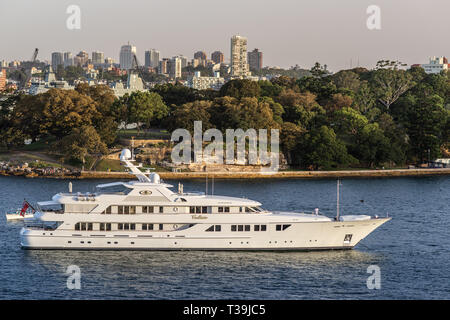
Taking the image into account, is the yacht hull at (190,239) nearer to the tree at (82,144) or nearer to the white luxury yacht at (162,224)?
the white luxury yacht at (162,224)

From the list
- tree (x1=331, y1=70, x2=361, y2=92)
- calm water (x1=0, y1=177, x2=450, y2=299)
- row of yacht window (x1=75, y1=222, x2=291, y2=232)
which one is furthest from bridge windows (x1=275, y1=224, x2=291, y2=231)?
tree (x1=331, y1=70, x2=361, y2=92)

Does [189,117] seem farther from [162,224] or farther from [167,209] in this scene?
[162,224]

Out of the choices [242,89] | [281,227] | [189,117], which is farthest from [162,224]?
[242,89]

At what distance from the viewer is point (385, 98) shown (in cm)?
10819

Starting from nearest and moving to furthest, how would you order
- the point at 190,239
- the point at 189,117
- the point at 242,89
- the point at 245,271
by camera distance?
1. the point at 245,271
2. the point at 190,239
3. the point at 189,117
4. the point at 242,89

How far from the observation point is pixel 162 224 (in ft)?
131

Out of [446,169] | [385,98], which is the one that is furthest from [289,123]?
[385,98]
